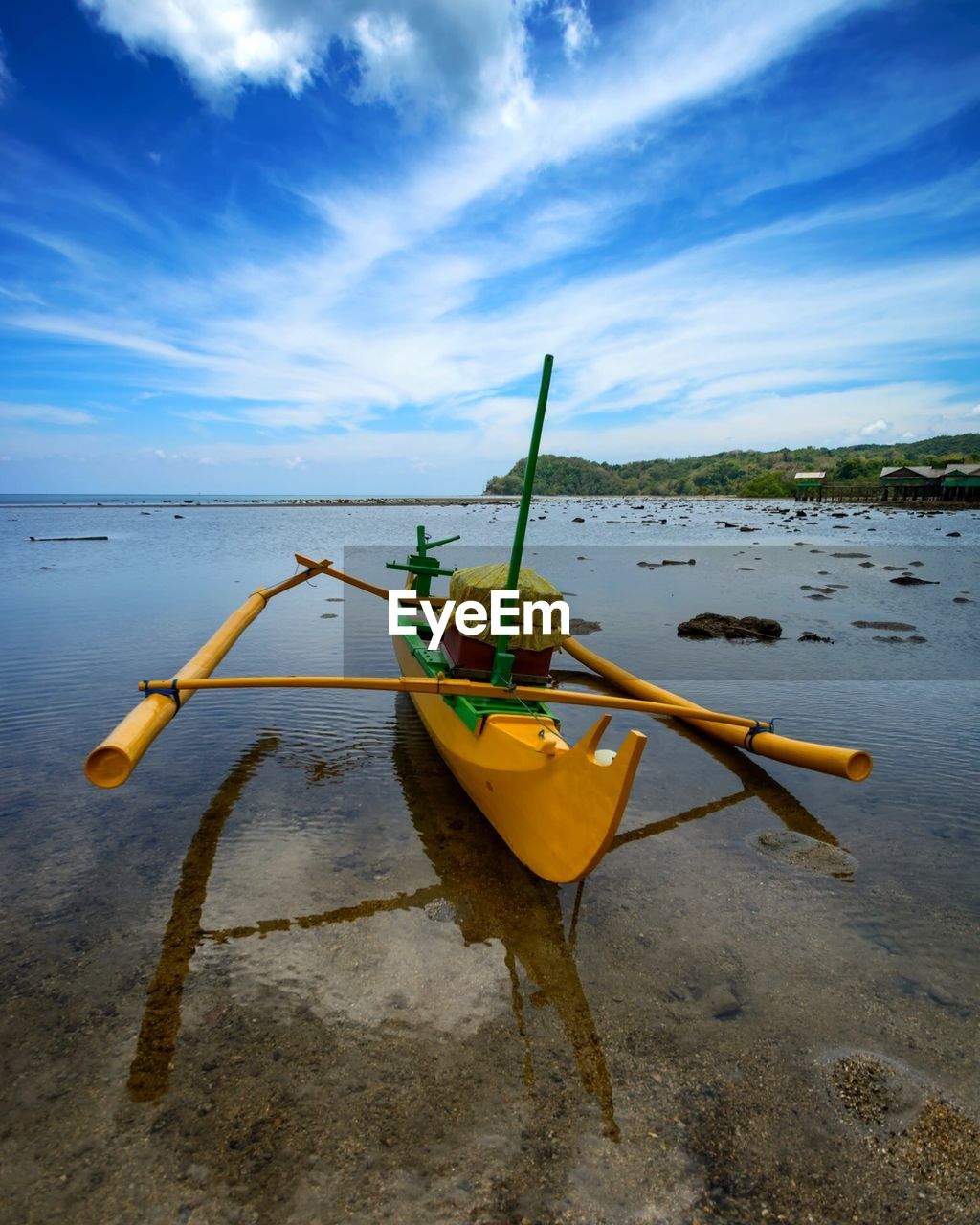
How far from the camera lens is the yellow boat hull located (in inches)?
167

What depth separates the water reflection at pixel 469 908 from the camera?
12.4ft

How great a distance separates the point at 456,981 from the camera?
4.32 m

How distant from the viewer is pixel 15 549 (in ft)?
111

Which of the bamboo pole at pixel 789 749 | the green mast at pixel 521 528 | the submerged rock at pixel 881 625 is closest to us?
the green mast at pixel 521 528

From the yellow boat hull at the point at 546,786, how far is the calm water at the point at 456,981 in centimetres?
49

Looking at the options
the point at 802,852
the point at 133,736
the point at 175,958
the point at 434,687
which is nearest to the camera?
the point at 175,958

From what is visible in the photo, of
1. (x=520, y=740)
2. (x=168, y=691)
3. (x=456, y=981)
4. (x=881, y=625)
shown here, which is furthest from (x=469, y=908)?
(x=881, y=625)

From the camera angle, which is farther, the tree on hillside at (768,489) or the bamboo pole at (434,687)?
the tree on hillside at (768,489)

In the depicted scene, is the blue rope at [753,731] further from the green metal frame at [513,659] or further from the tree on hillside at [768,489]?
the tree on hillside at [768,489]

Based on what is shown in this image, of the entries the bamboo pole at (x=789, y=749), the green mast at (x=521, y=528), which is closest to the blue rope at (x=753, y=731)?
the bamboo pole at (x=789, y=749)

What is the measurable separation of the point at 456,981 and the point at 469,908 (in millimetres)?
816

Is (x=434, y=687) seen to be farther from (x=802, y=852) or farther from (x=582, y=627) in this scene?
(x=582, y=627)

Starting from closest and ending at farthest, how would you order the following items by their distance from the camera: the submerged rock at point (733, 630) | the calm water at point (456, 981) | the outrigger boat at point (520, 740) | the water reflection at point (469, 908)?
the calm water at point (456, 981)
the water reflection at point (469, 908)
the outrigger boat at point (520, 740)
the submerged rock at point (733, 630)

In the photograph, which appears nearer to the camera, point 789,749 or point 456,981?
point 456,981
